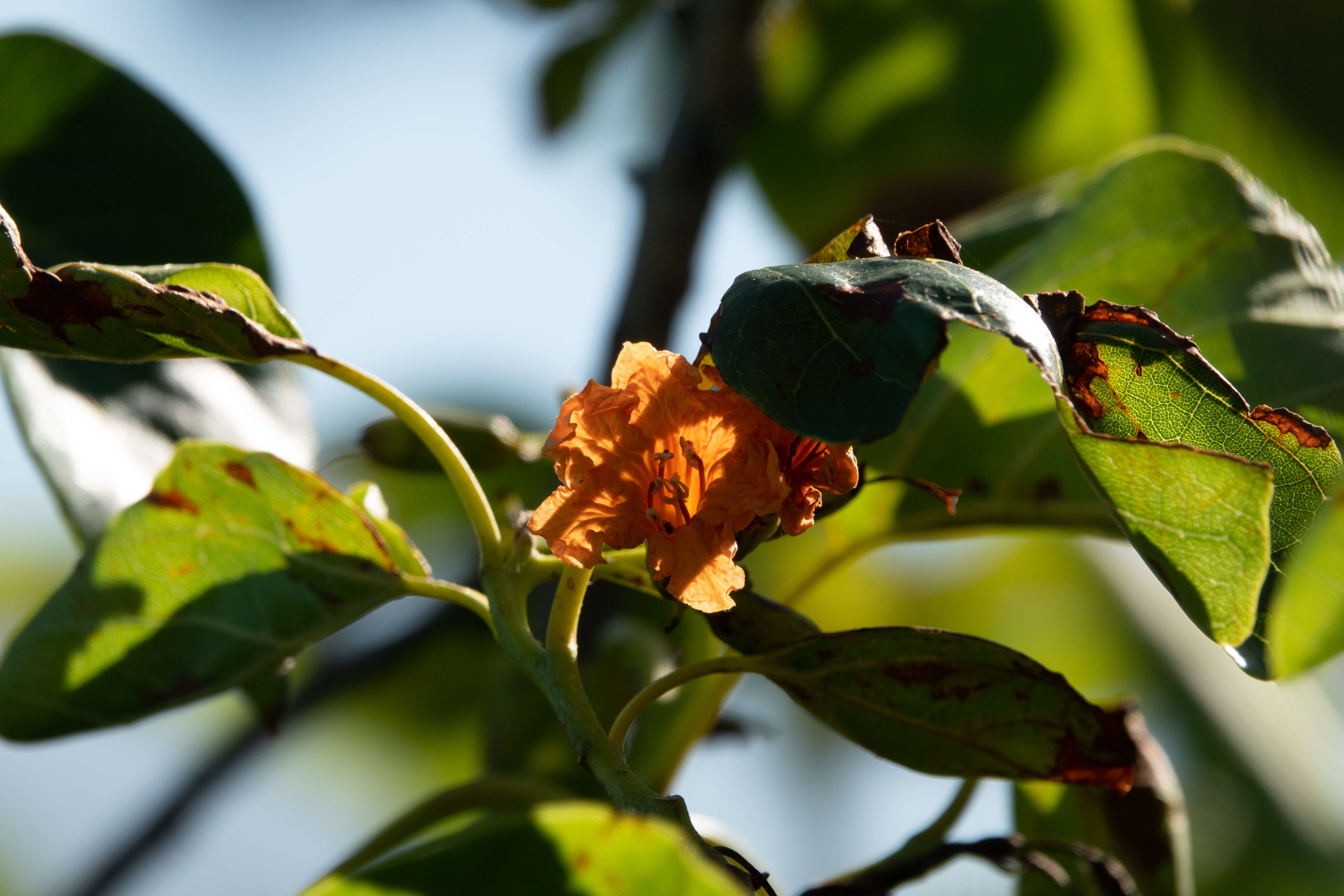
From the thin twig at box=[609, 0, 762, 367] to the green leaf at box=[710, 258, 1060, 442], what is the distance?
0.75 m

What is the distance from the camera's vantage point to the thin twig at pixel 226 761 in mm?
1320

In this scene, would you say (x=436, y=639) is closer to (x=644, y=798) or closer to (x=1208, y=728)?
(x=644, y=798)

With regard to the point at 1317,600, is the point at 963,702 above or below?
below

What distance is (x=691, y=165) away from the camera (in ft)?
4.29

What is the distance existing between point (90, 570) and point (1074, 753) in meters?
0.64

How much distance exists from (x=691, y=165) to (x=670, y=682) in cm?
88

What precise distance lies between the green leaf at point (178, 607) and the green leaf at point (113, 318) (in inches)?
5.4

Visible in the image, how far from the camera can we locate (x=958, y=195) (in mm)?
1949

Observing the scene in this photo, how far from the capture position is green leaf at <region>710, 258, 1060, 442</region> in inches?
16.1

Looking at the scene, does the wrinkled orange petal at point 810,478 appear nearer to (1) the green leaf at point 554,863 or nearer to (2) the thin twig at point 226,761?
(1) the green leaf at point 554,863

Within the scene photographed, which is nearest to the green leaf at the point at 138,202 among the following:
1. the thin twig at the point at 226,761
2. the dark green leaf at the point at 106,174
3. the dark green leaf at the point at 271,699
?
the dark green leaf at the point at 106,174

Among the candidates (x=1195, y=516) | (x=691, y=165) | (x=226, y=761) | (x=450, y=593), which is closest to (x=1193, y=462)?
(x=1195, y=516)

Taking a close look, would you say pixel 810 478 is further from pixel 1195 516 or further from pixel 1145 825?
pixel 1145 825

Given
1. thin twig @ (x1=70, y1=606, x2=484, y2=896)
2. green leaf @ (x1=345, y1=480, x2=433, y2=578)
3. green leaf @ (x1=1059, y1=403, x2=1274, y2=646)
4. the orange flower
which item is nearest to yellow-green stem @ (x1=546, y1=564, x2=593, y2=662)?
the orange flower
